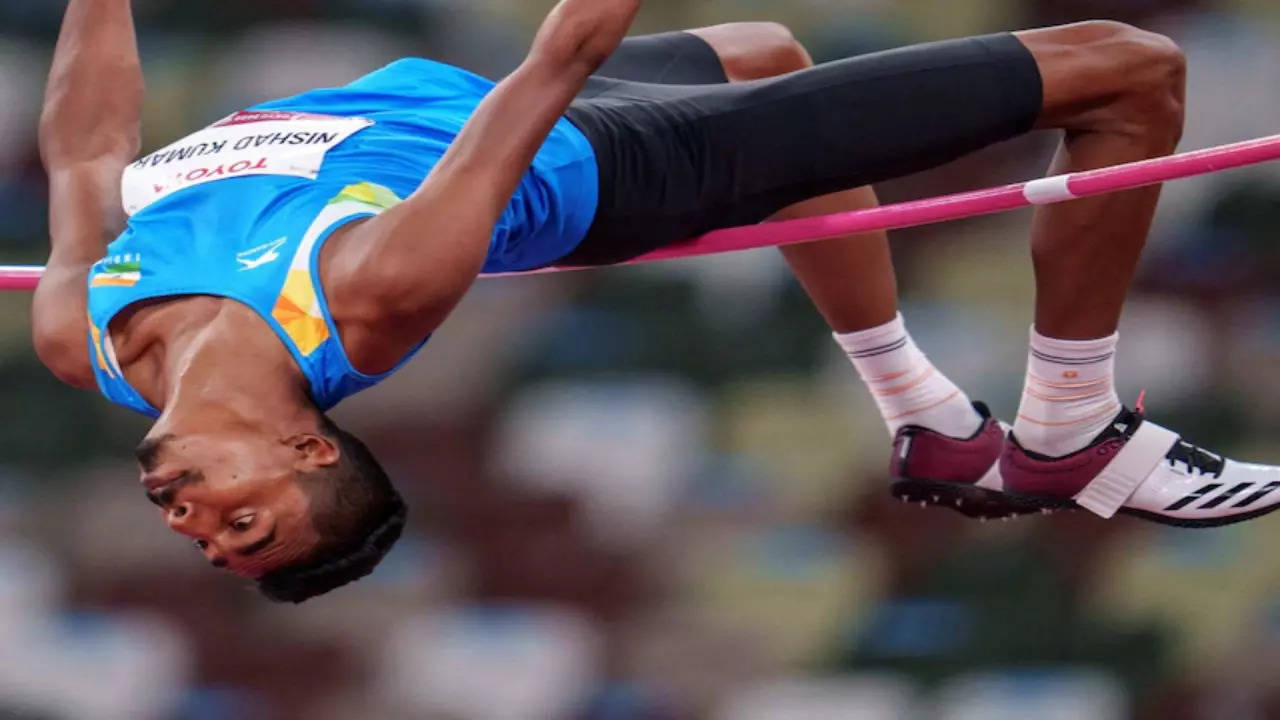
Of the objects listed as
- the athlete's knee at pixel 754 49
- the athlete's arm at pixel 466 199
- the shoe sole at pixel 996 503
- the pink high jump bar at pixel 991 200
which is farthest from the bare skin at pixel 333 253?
the athlete's knee at pixel 754 49

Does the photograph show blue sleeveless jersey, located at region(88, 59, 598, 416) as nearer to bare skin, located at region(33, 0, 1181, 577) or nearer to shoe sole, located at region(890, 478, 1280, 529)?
bare skin, located at region(33, 0, 1181, 577)

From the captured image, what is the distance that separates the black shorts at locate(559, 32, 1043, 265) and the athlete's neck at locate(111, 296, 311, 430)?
573 millimetres

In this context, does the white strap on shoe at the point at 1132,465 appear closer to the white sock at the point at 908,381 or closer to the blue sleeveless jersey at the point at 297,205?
the white sock at the point at 908,381

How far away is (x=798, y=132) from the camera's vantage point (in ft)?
9.28

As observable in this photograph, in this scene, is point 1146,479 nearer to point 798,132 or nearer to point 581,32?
point 798,132

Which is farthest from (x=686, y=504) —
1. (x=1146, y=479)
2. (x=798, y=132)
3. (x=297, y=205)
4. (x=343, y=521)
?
(x=297, y=205)

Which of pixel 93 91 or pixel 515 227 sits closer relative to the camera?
pixel 515 227

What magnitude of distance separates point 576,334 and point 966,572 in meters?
1.30

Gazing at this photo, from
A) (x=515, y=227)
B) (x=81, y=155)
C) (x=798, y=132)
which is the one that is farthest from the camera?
(x=81, y=155)

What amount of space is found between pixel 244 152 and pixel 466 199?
47cm

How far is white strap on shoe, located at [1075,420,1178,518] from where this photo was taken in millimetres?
3236

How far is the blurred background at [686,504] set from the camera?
5070mm

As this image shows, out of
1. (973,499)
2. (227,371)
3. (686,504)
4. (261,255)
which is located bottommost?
(686,504)

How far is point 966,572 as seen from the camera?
16.7 ft
